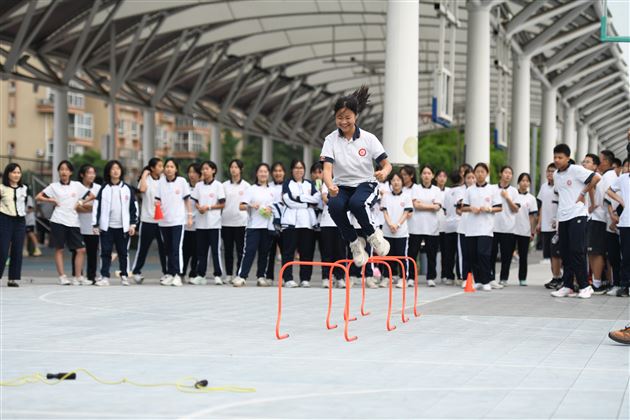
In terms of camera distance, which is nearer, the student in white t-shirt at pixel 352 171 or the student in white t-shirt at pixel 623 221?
the student in white t-shirt at pixel 352 171

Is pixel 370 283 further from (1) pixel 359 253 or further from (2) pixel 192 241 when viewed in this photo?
(1) pixel 359 253

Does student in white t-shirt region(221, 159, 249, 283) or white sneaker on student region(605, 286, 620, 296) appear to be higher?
student in white t-shirt region(221, 159, 249, 283)

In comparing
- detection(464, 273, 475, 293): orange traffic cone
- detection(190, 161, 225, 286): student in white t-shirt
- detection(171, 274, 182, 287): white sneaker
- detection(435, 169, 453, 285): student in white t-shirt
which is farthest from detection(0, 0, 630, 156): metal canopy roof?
detection(464, 273, 475, 293): orange traffic cone

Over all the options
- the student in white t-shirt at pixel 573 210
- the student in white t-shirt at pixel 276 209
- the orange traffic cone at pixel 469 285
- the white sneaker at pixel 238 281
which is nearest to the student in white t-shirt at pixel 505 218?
the orange traffic cone at pixel 469 285

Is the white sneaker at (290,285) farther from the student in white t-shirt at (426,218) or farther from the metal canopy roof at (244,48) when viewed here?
the metal canopy roof at (244,48)

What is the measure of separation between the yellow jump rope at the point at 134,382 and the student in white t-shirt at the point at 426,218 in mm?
10766

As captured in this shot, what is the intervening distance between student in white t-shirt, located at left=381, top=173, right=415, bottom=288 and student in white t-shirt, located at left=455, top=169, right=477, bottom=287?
2.74ft

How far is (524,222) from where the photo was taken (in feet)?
59.7

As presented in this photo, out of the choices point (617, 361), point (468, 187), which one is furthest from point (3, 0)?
point (617, 361)

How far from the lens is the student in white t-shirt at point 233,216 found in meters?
17.9

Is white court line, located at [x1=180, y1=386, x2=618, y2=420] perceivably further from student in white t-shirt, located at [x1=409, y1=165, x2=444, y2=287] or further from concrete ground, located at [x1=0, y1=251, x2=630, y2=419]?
student in white t-shirt, located at [x1=409, y1=165, x2=444, y2=287]

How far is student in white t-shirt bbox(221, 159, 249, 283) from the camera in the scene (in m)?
17.9

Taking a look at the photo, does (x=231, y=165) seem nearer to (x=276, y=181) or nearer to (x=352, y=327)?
(x=276, y=181)

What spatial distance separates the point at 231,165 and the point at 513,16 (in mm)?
17772
